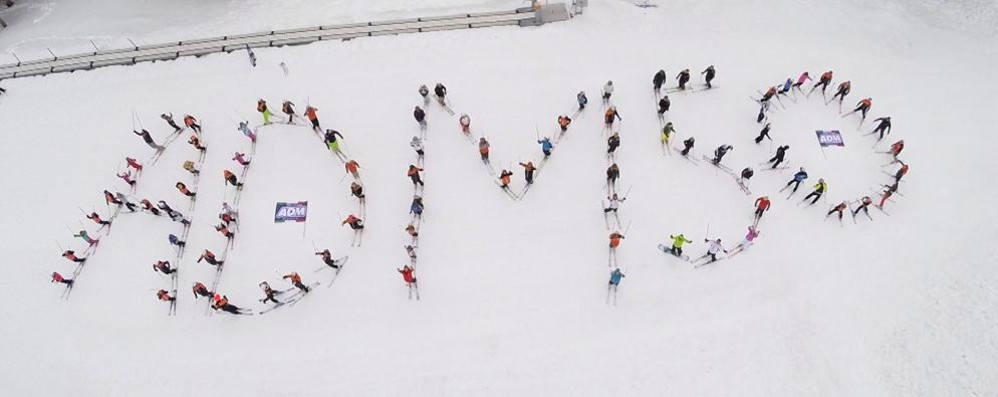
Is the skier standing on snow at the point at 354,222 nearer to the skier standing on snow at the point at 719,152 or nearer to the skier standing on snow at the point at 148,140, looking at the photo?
the skier standing on snow at the point at 148,140

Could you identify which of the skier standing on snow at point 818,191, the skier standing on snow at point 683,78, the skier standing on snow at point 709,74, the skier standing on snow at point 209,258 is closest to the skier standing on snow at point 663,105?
the skier standing on snow at point 683,78

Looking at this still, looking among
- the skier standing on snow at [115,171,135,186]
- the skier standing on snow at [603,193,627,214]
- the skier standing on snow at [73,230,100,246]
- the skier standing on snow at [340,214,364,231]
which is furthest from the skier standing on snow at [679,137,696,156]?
the skier standing on snow at [73,230,100,246]

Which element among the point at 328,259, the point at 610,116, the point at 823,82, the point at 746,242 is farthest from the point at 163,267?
the point at 823,82

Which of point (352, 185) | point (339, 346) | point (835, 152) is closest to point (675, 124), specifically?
point (835, 152)

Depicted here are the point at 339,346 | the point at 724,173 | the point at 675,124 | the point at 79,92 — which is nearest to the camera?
the point at 339,346

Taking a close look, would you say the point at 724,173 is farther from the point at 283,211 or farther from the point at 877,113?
the point at 283,211

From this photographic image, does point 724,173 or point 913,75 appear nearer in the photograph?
point 724,173
